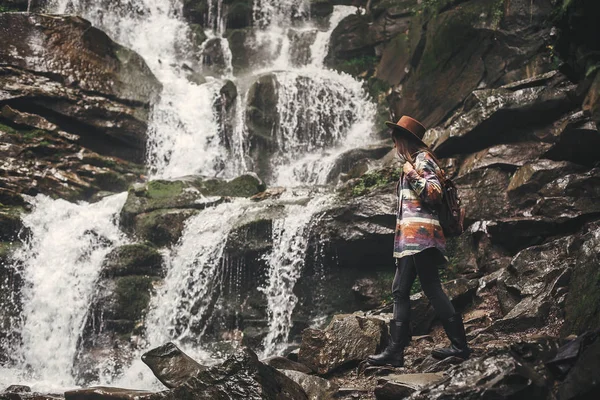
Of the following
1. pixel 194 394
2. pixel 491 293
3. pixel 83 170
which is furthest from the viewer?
pixel 83 170

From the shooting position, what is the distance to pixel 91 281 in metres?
12.1

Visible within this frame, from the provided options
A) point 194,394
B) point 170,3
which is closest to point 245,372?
point 194,394

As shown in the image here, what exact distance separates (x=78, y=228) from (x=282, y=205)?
203 inches

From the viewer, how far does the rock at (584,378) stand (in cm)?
348

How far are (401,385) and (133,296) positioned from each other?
8328 millimetres

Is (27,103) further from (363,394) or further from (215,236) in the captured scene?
(363,394)

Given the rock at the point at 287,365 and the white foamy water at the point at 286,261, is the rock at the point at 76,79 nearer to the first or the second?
the white foamy water at the point at 286,261

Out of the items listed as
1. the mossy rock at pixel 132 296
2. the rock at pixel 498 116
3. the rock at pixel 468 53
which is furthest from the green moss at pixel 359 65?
the mossy rock at pixel 132 296

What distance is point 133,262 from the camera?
12117mm

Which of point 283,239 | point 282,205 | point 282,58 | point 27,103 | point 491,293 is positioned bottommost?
point 491,293

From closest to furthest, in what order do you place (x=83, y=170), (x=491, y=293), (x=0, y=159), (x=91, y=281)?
(x=491, y=293), (x=91, y=281), (x=0, y=159), (x=83, y=170)

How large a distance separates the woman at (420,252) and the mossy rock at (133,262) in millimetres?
7620

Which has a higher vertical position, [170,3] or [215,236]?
[170,3]

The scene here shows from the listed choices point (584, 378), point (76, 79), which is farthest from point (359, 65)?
point (584, 378)
